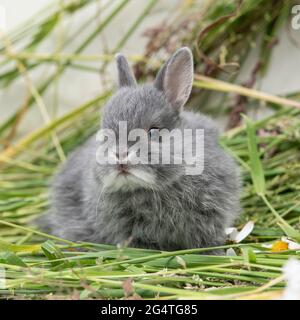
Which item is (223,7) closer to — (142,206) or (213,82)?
(213,82)

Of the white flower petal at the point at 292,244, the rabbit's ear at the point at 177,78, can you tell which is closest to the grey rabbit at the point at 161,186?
the rabbit's ear at the point at 177,78

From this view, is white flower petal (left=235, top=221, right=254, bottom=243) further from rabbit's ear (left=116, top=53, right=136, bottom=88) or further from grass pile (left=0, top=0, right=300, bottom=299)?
rabbit's ear (left=116, top=53, right=136, bottom=88)

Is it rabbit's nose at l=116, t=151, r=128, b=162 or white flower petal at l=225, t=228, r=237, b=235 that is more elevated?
rabbit's nose at l=116, t=151, r=128, b=162

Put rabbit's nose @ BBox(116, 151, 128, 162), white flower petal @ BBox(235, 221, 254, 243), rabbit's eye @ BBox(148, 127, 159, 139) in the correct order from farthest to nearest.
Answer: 1. white flower petal @ BBox(235, 221, 254, 243)
2. rabbit's eye @ BBox(148, 127, 159, 139)
3. rabbit's nose @ BBox(116, 151, 128, 162)

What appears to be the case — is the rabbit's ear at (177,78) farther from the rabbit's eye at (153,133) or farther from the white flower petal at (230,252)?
the white flower petal at (230,252)

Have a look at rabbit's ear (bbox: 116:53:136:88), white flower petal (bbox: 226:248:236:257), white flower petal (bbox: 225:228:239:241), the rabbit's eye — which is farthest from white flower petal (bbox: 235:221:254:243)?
rabbit's ear (bbox: 116:53:136:88)
